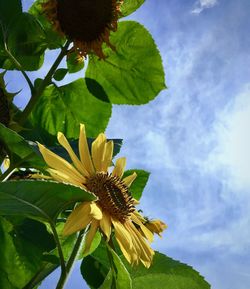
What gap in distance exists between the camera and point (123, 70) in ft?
6.57

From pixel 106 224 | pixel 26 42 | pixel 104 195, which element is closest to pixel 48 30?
pixel 26 42

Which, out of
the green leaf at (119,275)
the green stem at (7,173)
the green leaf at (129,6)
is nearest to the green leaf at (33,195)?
the green leaf at (119,275)

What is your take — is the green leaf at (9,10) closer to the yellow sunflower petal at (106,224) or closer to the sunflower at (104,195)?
the sunflower at (104,195)

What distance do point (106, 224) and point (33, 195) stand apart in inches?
14.8

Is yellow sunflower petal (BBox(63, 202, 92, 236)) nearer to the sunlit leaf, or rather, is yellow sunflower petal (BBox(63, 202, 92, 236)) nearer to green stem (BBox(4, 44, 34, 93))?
green stem (BBox(4, 44, 34, 93))

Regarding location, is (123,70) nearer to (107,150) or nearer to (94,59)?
(94,59)

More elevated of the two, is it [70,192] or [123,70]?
[123,70]

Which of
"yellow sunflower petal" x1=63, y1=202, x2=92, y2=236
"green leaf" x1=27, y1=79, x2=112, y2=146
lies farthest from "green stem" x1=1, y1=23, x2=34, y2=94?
"yellow sunflower petal" x1=63, y1=202, x2=92, y2=236

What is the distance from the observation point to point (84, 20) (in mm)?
1820

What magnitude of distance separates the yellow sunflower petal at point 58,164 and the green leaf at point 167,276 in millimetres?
282

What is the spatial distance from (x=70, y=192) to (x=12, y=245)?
0.66 m

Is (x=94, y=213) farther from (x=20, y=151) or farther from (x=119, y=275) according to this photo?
(x=20, y=151)

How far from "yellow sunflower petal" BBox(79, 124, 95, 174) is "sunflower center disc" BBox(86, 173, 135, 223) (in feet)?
0.09

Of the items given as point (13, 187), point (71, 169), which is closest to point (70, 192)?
point (13, 187)
